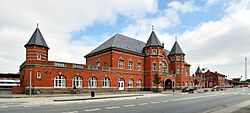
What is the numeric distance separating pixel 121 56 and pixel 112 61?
3.16m

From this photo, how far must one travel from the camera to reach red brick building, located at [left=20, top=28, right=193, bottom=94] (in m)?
33.8

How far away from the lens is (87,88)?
3869cm

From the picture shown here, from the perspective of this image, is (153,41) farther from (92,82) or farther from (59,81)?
(59,81)

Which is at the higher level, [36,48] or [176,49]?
[176,49]

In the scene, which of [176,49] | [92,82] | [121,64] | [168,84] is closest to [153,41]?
[121,64]

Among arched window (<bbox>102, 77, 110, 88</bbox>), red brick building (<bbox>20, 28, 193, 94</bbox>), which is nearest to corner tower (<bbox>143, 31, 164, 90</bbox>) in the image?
red brick building (<bbox>20, 28, 193, 94</bbox>)

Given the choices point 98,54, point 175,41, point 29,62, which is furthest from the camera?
point 175,41

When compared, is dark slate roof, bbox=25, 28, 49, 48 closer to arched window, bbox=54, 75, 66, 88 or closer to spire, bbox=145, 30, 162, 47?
arched window, bbox=54, 75, 66, 88

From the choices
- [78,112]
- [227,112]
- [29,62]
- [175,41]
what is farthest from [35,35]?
[175,41]

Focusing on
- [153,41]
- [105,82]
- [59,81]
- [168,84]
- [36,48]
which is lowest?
[168,84]

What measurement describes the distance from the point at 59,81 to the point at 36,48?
6195mm

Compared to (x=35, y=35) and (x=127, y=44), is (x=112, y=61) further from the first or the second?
(x=35, y=35)

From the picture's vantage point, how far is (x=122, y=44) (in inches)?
1939

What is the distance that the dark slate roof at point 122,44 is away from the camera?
155ft
